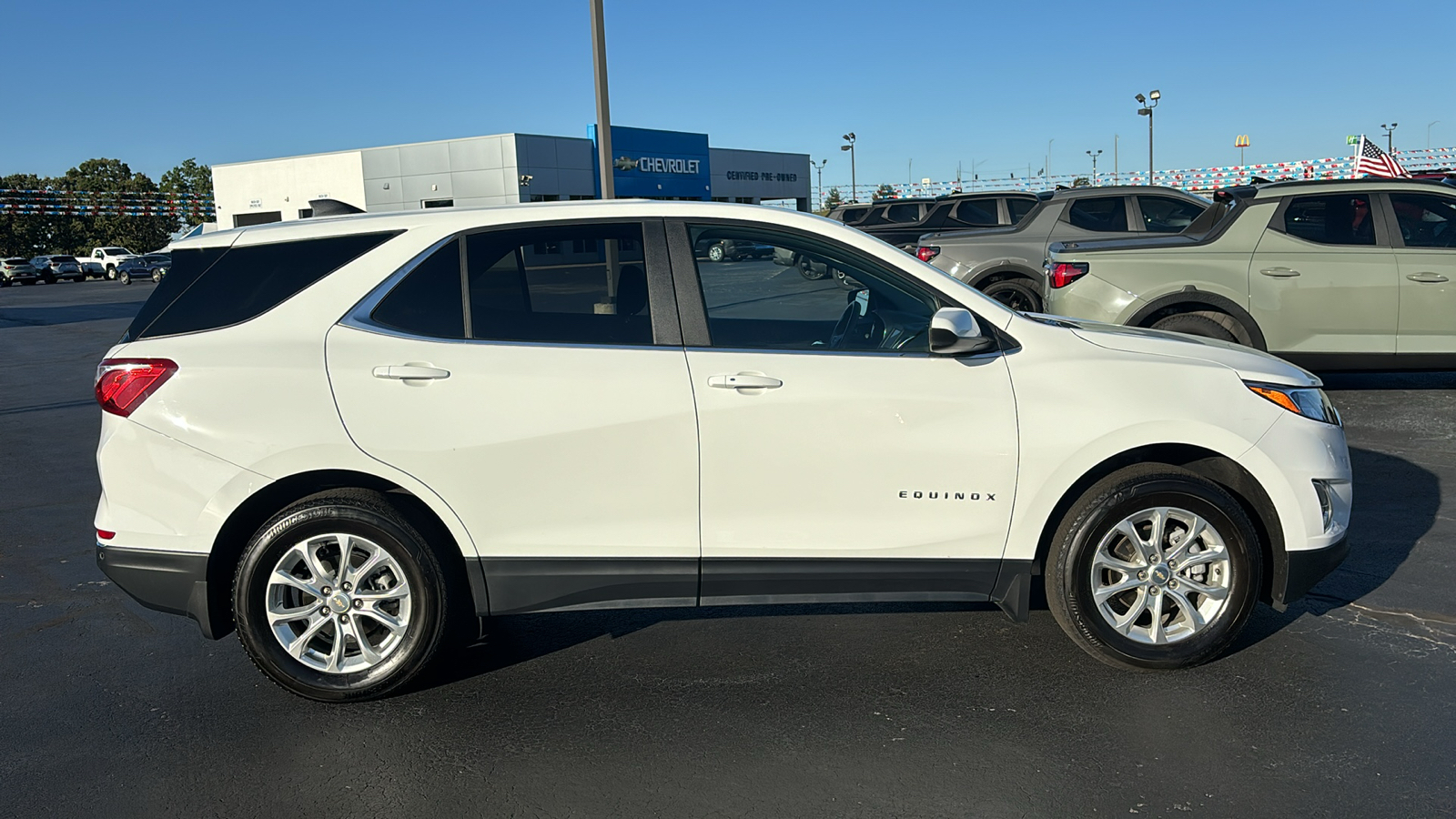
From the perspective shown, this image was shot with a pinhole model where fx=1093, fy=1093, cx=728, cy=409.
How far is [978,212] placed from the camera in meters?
19.8

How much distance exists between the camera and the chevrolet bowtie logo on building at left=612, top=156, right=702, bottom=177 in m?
47.9

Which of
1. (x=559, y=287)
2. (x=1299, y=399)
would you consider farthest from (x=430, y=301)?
(x=1299, y=399)

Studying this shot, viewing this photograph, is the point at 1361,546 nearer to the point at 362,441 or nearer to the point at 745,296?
the point at 745,296

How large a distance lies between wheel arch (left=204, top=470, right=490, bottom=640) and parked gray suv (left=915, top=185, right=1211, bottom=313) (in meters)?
9.72

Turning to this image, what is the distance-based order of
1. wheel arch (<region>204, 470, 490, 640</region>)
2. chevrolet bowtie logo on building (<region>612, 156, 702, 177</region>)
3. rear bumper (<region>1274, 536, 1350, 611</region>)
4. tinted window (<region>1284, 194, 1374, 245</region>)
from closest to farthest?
wheel arch (<region>204, 470, 490, 640</region>) → rear bumper (<region>1274, 536, 1350, 611</region>) → tinted window (<region>1284, 194, 1374, 245</region>) → chevrolet bowtie logo on building (<region>612, 156, 702, 177</region>)

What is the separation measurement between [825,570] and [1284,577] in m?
1.69

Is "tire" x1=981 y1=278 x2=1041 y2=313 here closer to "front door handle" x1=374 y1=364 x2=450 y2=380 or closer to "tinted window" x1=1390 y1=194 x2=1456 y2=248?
"tinted window" x1=1390 y1=194 x2=1456 y2=248

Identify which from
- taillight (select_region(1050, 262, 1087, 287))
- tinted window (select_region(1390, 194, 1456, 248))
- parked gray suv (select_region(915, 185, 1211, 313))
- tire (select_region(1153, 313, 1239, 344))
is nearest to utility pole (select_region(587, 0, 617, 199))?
parked gray suv (select_region(915, 185, 1211, 313))

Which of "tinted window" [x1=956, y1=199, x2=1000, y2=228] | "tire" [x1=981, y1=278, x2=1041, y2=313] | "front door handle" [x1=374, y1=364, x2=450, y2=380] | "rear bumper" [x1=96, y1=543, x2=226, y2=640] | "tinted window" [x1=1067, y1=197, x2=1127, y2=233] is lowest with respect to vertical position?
"rear bumper" [x1=96, y1=543, x2=226, y2=640]

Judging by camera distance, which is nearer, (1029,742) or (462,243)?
(1029,742)

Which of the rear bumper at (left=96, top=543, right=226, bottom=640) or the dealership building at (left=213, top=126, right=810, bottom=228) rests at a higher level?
the dealership building at (left=213, top=126, right=810, bottom=228)

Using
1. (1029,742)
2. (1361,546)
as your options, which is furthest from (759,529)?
(1361,546)

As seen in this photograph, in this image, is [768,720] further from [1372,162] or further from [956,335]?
[1372,162]

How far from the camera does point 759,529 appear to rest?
3881 millimetres
